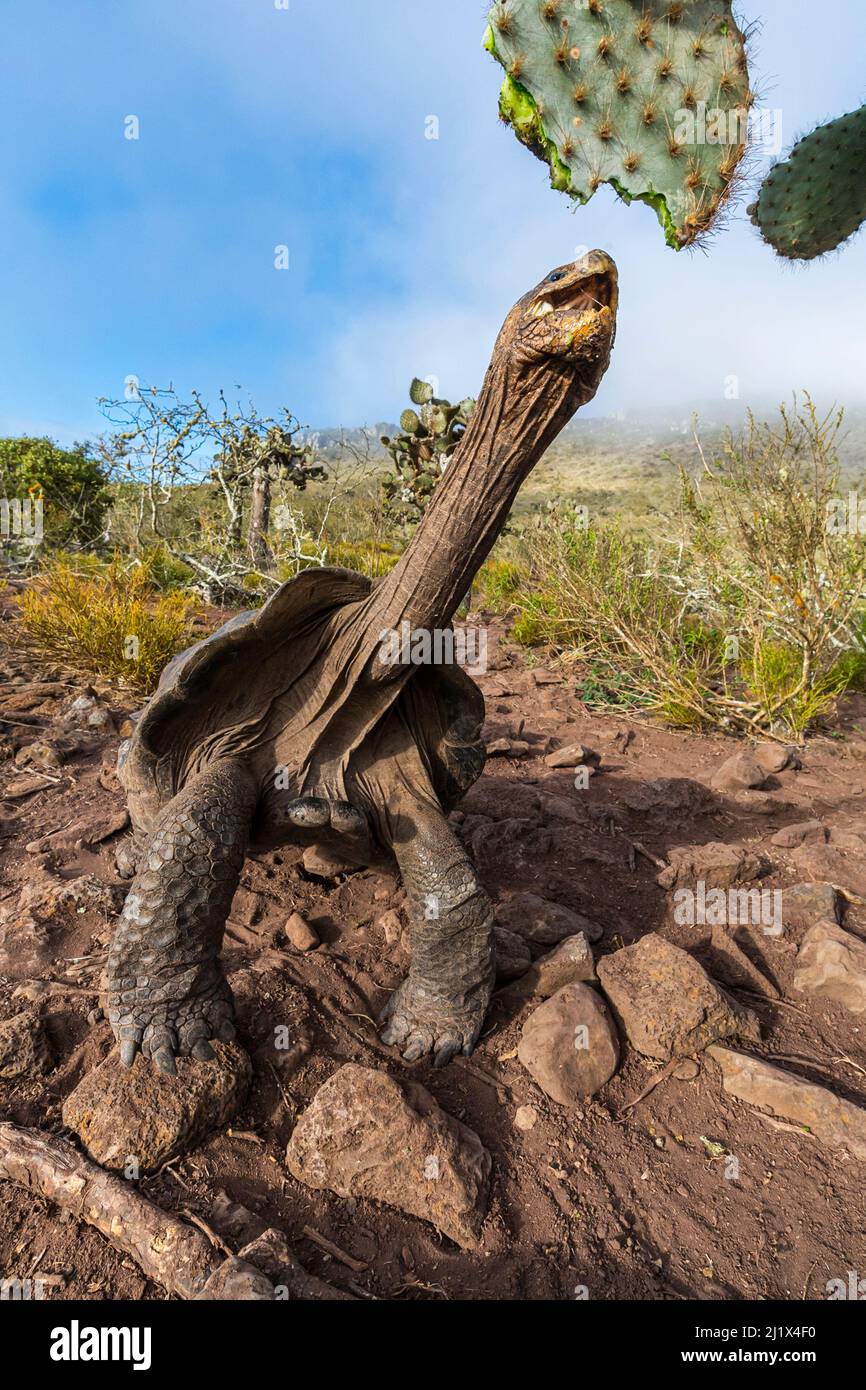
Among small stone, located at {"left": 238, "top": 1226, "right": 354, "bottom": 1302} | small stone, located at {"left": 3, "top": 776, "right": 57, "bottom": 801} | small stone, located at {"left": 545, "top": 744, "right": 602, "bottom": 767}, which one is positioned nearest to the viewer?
small stone, located at {"left": 238, "top": 1226, "right": 354, "bottom": 1302}

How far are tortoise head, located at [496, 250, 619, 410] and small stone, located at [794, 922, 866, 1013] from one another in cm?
238

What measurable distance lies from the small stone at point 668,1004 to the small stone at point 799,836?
1601 millimetres

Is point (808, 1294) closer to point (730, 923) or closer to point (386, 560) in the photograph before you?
point (730, 923)

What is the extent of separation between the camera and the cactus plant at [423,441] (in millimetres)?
10719

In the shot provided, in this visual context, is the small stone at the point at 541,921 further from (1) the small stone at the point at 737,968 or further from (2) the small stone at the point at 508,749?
(2) the small stone at the point at 508,749

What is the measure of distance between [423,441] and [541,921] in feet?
31.3

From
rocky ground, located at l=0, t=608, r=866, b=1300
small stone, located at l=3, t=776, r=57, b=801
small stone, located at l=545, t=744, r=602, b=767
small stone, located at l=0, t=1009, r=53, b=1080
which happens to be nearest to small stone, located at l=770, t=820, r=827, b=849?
rocky ground, located at l=0, t=608, r=866, b=1300

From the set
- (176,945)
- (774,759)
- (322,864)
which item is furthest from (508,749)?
(176,945)

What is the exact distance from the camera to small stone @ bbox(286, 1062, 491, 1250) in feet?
5.98

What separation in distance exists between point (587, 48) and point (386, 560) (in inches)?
297

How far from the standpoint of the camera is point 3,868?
11.3ft

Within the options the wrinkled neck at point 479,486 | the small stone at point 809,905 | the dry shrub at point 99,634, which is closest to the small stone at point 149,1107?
the wrinkled neck at point 479,486

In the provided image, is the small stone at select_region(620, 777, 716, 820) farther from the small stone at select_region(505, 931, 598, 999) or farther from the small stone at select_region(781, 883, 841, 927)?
the small stone at select_region(505, 931, 598, 999)

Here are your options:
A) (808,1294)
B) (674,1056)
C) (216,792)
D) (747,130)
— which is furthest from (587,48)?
(808,1294)
